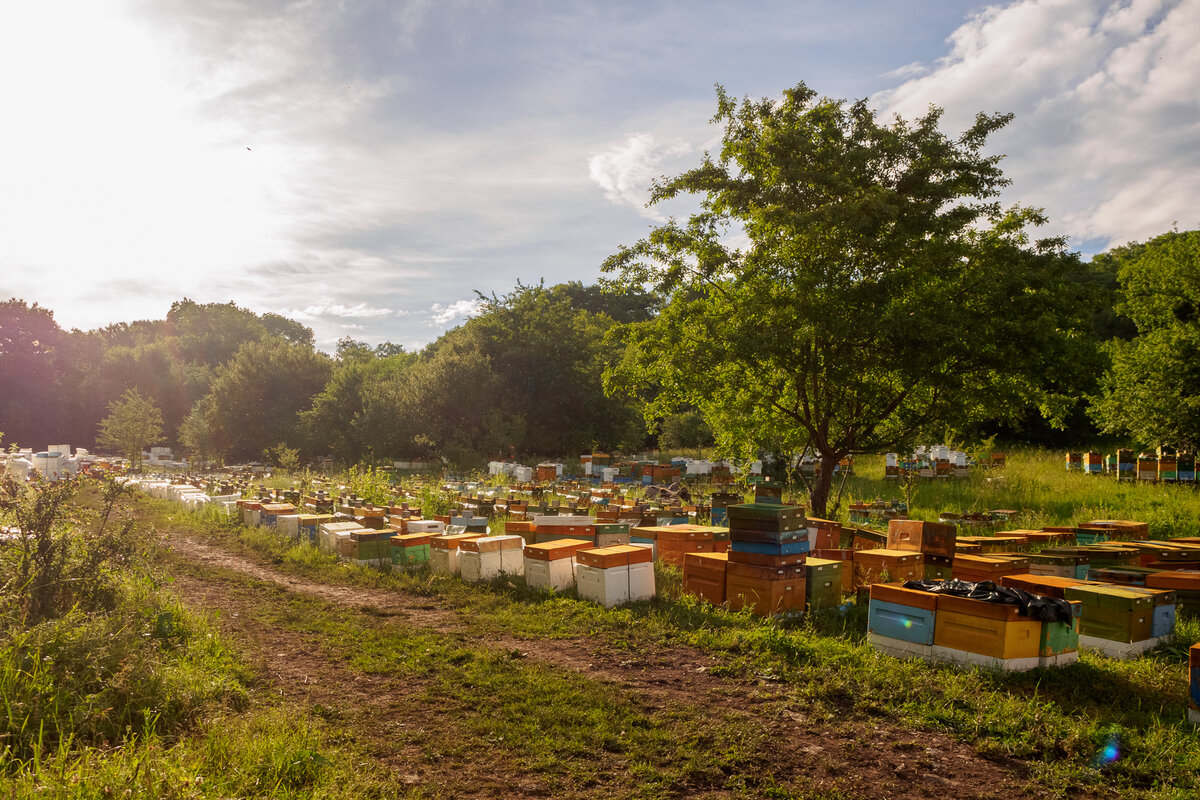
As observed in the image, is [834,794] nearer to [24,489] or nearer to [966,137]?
[24,489]

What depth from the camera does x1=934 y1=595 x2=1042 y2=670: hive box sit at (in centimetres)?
594

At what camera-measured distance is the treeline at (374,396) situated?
33.4 metres

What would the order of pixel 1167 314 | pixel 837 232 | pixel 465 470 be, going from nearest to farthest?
1. pixel 837 232
2. pixel 1167 314
3. pixel 465 470

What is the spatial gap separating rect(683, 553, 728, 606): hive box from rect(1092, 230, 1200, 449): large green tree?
17.0 metres

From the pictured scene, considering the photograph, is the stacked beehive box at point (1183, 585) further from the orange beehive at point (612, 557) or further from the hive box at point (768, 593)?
the orange beehive at point (612, 557)

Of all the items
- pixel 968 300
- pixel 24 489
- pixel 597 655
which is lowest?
pixel 597 655

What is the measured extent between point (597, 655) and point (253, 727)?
3116 millimetres

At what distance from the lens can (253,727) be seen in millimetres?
4922

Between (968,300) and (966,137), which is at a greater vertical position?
(966,137)

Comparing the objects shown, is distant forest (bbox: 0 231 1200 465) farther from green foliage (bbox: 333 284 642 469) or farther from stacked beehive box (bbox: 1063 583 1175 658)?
stacked beehive box (bbox: 1063 583 1175 658)

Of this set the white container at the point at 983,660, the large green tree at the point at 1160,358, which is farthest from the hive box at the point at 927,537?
the large green tree at the point at 1160,358

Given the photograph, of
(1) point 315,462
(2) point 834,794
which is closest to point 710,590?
(2) point 834,794

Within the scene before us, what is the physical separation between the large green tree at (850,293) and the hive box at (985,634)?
6179 millimetres

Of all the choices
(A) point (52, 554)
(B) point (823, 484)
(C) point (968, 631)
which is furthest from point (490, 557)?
(B) point (823, 484)
